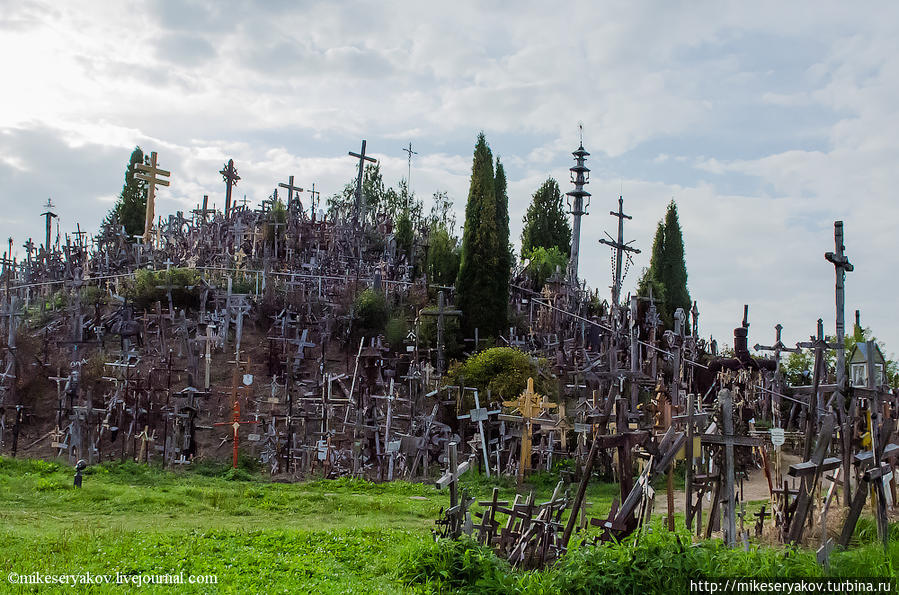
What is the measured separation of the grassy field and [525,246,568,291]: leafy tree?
1634 centimetres

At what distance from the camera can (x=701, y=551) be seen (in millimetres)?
8195

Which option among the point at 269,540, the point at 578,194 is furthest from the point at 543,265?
the point at 269,540

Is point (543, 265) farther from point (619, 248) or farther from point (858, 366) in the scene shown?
point (858, 366)

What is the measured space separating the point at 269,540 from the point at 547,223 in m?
33.9

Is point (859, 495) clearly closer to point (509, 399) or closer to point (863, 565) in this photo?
point (863, 565)

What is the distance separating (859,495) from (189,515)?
450 inches

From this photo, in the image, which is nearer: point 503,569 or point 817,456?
point 503,569

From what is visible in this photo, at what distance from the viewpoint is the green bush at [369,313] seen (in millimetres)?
26172

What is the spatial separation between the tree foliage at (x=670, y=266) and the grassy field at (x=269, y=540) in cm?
2183

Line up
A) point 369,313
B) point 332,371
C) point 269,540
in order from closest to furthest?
point 269,540, point 332,371, point 369,313

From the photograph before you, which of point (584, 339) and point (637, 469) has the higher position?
point (584, 339)

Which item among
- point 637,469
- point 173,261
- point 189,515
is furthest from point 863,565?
point 173,261

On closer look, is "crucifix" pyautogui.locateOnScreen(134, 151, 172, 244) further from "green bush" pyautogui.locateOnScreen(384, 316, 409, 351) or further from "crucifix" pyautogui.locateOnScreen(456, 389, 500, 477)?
"crucifix" pyautogui.locateOnScreen(456, 389, 500, 477)

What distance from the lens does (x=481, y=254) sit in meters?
28.5
